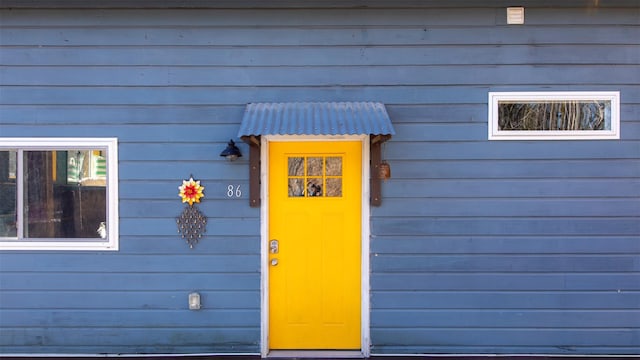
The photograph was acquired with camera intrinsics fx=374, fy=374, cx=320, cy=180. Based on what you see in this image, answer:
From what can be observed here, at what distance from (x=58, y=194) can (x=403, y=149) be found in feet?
10.5

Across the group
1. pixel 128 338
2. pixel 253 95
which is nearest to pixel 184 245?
pixel 128 338

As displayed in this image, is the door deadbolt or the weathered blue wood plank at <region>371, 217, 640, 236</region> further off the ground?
the weathered blue wood plank at <region>371, 217, 640, 236</region>

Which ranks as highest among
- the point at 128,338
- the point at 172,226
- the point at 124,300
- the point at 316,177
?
the point at 316,177

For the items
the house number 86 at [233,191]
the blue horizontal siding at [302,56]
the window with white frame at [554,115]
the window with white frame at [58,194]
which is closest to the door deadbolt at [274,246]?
the house number 86 at [233,191]

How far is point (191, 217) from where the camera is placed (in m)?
3.38

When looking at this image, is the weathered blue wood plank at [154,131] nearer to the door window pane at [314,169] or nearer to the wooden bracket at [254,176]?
the wooden bracket at [254,176]

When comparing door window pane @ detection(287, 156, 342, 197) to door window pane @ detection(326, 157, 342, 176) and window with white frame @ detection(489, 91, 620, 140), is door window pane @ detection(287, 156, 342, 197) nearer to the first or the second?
door window pane @ detection(326, 157, 342, 176)

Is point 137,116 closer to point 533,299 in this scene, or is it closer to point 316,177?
point 316,177

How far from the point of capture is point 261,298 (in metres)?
3.40

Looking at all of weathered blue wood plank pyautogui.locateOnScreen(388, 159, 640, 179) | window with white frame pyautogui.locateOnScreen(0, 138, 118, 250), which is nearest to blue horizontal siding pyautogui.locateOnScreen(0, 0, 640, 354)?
weathered blue wood plank pyautogui.locateOnScreen(388, 159, 640, 179)

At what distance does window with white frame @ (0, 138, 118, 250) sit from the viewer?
11.1ft

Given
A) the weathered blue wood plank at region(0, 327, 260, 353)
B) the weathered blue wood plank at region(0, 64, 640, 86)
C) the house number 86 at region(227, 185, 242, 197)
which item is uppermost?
the weathered blue wood plank at region(0, 64, 640, 86)

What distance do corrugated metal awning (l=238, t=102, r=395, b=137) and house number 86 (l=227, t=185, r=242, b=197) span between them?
611 millimetres

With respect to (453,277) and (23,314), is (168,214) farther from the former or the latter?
(453,277)
